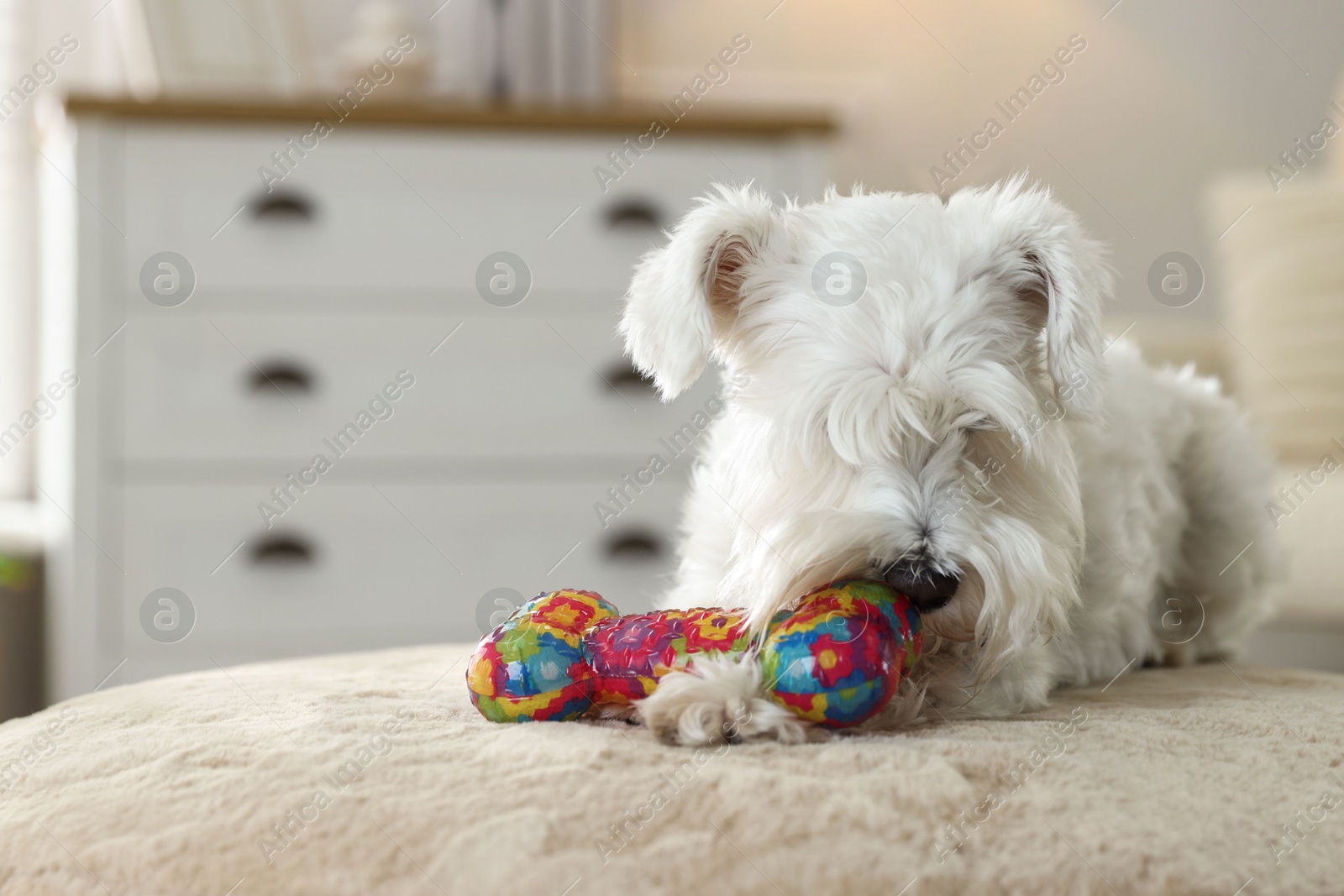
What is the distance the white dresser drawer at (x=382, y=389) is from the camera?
8.05 ft

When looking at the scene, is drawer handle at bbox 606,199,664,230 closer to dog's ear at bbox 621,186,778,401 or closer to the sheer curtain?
dog's ear at bbox 621,186,778,401

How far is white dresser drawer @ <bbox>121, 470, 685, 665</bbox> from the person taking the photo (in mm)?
2443

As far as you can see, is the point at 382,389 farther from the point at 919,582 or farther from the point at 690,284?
the point at 919,582

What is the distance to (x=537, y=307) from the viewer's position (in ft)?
8.41

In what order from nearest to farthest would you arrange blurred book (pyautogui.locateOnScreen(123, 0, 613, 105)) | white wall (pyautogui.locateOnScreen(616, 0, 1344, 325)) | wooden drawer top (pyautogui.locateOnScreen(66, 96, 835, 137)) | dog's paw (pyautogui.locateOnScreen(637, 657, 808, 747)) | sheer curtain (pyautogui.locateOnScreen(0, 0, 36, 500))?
dog's paw (pyautogui.locateOnScreen(637, 657, 808, 747)) → wooden drawer top (pyautogui.locateOnScreen(66, 96, 835, 137)) → blurred book (pyautogui.locateOnScreen(123, 0, 613, 105)) → sheer curtain (pyautogui.locateOnScreen(0, 0, 36, 500)) → white wall (pyautogui.locateOnScreen(616, 0, 1344, 325))

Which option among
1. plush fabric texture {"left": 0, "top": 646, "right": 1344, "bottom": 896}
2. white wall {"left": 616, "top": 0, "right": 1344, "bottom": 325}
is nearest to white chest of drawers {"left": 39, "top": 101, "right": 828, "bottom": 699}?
white wall {"left": 616, "top": 0, "right": 1344, "bottom": 325}

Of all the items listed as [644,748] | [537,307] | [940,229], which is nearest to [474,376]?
[537,307]

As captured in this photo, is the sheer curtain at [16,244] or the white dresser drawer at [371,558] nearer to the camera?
the white dresser drawer at [371,558]

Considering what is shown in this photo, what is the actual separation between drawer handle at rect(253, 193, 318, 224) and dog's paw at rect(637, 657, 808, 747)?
72.5 inches

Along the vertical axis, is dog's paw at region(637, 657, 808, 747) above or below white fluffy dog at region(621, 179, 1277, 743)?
below

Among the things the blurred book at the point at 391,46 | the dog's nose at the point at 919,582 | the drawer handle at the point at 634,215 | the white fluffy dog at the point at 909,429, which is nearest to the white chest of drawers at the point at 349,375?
→ the drawer handle at the point at 634,215

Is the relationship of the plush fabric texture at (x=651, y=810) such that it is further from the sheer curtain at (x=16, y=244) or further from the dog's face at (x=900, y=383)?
the sheer curtain at (x=16, y=244)

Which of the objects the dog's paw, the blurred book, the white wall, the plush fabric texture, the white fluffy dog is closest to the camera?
the plush fabric texture

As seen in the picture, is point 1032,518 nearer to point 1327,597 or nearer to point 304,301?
point 1327,597
